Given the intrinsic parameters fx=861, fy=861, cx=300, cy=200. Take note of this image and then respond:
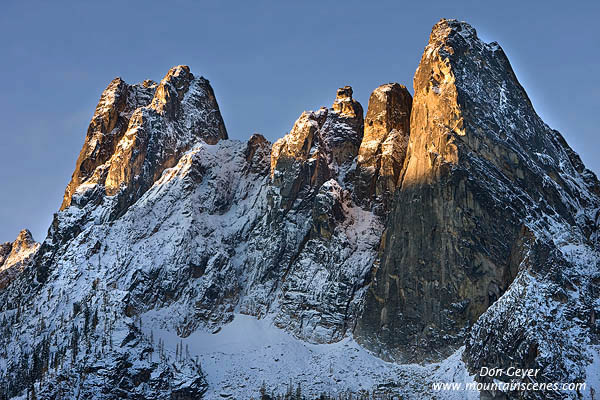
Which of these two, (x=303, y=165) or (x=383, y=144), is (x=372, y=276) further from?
(x=303, y=165)

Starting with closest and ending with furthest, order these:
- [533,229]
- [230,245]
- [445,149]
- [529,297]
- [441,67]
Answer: [529,297] → [533,229] → [445,149] → [441,67] → [230,245]

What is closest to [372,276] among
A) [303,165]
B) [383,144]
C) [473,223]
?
[473,223]

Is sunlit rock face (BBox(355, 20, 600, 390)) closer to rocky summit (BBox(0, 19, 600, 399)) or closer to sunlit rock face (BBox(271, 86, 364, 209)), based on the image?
rocky summit (BBox(0, 19, 600, 399))

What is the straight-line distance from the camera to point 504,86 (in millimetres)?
182500

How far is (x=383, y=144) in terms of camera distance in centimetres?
19100

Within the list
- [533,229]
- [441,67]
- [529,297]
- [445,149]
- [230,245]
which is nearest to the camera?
[529,297]

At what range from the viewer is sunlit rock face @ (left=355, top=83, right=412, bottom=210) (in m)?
188

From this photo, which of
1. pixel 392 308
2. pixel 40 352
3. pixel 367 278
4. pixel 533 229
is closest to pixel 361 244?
pixel 367 278

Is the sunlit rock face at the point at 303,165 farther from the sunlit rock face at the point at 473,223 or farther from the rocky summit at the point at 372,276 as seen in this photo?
the sunlit rock face at the point at 473,223

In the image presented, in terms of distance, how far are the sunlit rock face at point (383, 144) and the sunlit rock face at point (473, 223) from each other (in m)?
8.77

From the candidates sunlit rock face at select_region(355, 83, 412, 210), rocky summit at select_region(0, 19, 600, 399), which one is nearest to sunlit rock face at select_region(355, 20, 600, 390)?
rocky summit at select_region(0, 19, 600, 399)

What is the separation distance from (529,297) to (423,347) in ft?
85.8

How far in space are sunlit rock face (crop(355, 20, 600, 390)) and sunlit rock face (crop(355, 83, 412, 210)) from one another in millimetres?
8774

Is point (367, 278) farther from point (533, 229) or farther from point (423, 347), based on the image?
point (533, 229)
